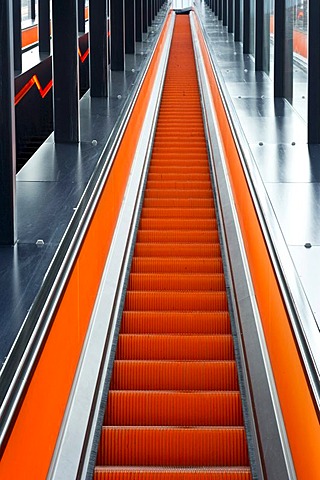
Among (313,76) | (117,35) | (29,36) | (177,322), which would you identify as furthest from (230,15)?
(177,322)

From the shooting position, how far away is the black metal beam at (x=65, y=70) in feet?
29.8

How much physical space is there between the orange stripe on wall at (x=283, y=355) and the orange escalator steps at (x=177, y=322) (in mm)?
433

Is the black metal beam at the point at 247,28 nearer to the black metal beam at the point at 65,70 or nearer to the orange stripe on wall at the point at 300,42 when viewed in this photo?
the orange stripe on wall at the point at 300,42

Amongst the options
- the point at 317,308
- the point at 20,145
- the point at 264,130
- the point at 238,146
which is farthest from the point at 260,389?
the point at 20,145

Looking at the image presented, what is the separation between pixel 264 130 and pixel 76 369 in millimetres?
A: 5859

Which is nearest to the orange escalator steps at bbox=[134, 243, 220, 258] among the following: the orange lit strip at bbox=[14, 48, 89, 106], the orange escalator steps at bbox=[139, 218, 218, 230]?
the orange escalator steps at bbox=[139, 218, 218, 230]

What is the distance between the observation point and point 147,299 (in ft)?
21.5

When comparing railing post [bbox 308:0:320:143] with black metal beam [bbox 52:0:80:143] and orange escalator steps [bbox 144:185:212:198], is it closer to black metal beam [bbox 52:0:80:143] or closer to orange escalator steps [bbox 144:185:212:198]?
orange escalator steps [bbox 144:185:212:198]

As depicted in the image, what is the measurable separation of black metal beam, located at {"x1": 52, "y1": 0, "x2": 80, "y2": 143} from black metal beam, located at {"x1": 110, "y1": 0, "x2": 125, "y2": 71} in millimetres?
6689

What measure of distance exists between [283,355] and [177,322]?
1.94 m

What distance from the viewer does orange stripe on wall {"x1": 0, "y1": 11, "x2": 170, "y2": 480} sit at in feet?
10.8

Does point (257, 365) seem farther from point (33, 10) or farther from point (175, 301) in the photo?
point (33, 10)

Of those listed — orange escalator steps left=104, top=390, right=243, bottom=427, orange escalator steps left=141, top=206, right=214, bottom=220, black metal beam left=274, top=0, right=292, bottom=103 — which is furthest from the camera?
black metal beam left=274, top=0, right=292, bottom=103

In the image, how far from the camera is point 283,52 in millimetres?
12977
